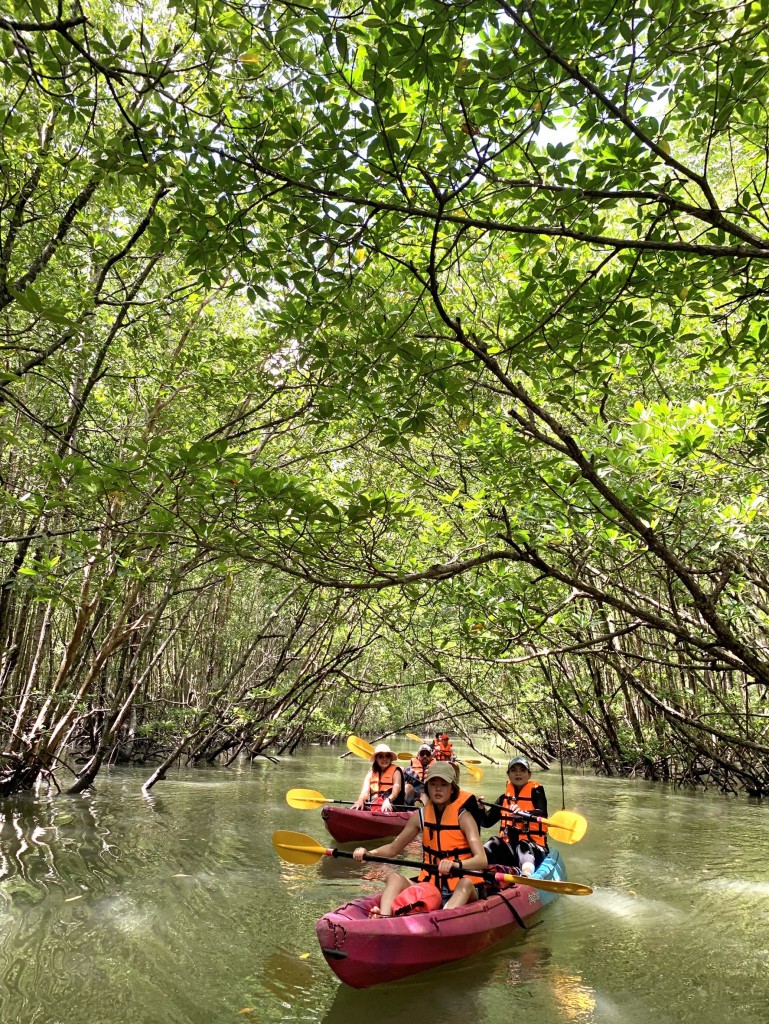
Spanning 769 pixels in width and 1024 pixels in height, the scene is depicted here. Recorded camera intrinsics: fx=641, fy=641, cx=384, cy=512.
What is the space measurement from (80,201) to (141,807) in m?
8.60

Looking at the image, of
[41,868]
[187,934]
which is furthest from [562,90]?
[41,868]

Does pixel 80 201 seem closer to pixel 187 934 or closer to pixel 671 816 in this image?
pixel 187 934

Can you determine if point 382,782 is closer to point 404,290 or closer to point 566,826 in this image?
point 566,826

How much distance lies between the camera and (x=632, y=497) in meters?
4.25

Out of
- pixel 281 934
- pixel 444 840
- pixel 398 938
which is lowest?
pixel 281 934

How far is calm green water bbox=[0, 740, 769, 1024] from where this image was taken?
3.95 m

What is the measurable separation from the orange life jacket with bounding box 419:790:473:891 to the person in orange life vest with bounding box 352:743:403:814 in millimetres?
4197

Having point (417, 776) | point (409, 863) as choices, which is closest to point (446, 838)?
point (409, 863)

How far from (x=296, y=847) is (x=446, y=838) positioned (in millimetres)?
1276

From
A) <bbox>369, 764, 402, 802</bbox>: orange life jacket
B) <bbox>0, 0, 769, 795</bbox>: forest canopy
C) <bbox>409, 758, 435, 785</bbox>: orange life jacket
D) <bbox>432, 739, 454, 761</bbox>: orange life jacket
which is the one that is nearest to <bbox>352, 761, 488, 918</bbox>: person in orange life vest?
<bbox>0, 0, 769, 795</bbox>: forest canopy

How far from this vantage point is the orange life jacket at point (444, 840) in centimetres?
525

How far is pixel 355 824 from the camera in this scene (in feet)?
28.6

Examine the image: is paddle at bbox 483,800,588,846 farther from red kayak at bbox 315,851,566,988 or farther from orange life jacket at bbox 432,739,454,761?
orange life jacket at bbox 432,739,454,761

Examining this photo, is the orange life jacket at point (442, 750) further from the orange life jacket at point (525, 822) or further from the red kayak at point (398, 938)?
the red kayak at point (398, 938)
